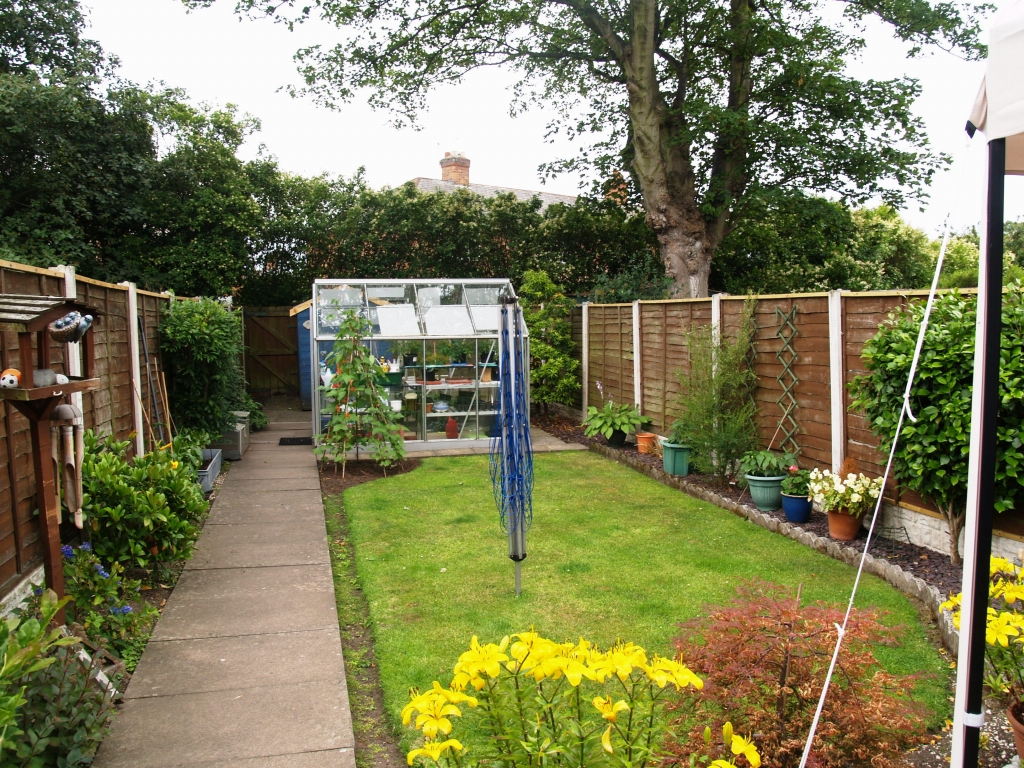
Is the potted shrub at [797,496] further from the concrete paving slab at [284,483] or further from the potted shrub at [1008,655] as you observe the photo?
the concrete paving slab at [284,483]

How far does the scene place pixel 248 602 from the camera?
15.4ft

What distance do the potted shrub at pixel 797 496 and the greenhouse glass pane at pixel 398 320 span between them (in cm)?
538

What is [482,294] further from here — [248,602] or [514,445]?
[248,602]

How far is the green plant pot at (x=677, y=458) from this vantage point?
7.92m

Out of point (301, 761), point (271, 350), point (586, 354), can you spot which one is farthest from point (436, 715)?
point (271, 350)

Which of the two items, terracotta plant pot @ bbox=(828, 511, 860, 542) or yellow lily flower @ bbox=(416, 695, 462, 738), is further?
terracotta plant pot @ bbox=(828, 511, 860, 542)

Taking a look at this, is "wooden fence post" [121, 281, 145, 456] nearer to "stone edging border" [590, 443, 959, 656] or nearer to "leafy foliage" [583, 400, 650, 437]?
"stone edging border" [590, 443, 959, 656]

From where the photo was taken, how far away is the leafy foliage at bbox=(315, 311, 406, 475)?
8602 mm

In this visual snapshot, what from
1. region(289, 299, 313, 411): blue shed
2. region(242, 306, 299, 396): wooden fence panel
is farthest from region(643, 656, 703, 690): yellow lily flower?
region(242, 306, 299, 396): wooden fence panel

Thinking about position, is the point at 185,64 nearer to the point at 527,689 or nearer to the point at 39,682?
the point at 39,682

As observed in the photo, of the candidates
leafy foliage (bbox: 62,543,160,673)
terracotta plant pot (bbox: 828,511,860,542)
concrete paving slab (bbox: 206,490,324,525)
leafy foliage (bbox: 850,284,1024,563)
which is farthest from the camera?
concrete paving slab (bbox: 206,490,324,525)

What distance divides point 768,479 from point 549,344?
605 cm

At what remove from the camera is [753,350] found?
23.3ft

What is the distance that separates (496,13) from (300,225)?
5634 mm
